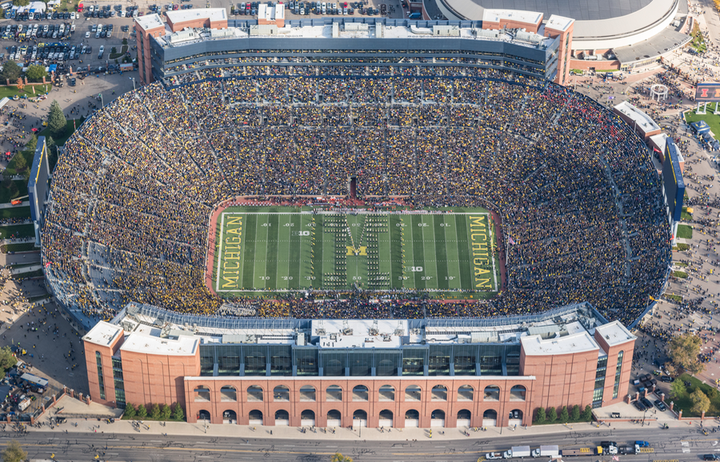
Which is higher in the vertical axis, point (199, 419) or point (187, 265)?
point (187, 265)

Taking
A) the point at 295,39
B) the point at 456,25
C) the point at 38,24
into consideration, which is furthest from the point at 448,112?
the point at 38,24

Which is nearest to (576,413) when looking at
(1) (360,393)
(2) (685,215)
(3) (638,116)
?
(1) (360,393)

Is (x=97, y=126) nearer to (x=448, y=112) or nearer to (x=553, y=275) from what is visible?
(x=448, y=112)

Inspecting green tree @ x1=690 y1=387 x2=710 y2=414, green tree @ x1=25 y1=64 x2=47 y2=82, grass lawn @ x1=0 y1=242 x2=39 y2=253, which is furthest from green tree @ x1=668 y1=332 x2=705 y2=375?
green tree @ x1=25 y1=64 x2=47 y2=82

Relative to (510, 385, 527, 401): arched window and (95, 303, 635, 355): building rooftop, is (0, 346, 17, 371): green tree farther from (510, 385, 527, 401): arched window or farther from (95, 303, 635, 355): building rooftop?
(510, 385, 527, 401): arched window

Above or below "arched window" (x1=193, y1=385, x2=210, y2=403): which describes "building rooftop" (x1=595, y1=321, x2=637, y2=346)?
above

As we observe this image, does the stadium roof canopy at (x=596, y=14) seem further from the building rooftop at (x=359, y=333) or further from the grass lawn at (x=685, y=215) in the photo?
the building rooftop at (x=359, y=333)

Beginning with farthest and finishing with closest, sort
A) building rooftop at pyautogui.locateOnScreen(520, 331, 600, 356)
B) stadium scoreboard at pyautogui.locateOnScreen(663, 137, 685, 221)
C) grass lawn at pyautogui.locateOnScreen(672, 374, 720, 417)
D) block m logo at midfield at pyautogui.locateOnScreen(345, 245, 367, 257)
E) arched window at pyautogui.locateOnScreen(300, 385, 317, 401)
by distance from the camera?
block m logo at midfield at pyautogui.locateOnScreen(345, 245, 367, 257), stadium scoreboard at pyautogui.locateOnScreen(663, 137, 685, 221), grass lawn at pyautogui.locateOnScreen(672, 374, 720, 417), arched window at pyautogui.locateOnScreen(300, 385, 317, 401), building rooftop at pyautogui.locateOnScreen(520, 331, 600, 356)
